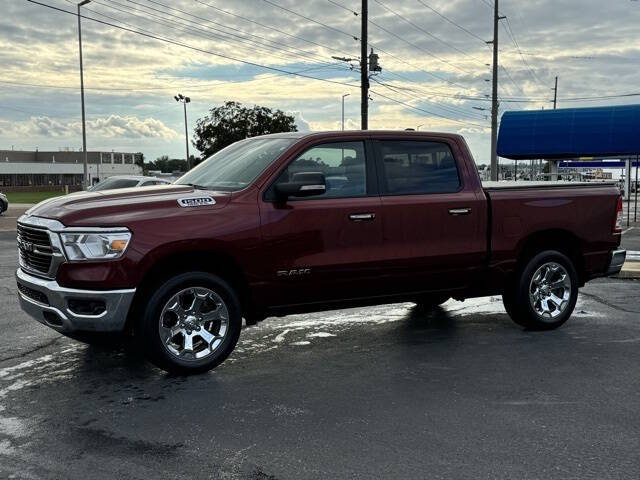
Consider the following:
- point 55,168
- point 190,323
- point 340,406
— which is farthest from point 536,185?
point 55,168

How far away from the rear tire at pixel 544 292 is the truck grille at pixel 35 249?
451 cm

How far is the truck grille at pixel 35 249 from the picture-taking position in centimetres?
532

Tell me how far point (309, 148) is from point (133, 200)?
1592 mm

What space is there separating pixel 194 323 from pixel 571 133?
2741cm

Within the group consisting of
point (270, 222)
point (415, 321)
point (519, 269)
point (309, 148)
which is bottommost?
point (415, 321)

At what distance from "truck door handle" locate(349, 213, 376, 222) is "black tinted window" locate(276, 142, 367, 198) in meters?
0.20

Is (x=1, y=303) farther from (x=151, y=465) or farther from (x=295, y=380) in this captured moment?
(x=151, y=465)

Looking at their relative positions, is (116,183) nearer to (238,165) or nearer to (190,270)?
(238,165)

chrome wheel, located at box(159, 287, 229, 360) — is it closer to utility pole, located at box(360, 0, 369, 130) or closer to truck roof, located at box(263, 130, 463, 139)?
truck roof, located at box(263, 130, 463, 139)

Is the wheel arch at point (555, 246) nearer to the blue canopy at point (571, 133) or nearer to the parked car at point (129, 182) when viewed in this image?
the parked car at point (129, 182)

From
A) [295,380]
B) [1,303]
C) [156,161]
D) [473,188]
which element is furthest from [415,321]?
[156,161]

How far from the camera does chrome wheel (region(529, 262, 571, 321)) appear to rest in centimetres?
729

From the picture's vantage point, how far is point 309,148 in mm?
6109

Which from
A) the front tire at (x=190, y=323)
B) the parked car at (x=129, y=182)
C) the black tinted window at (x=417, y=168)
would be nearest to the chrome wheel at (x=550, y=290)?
the black tinted window at (x=417, y=168)
